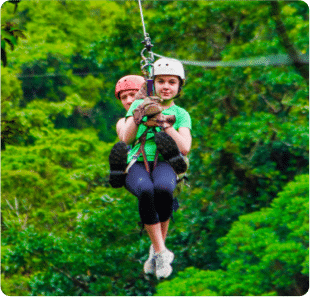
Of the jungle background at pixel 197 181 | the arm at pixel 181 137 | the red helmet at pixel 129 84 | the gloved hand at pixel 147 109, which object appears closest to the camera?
the gloved hand at pixel 147 109

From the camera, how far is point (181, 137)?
3631mm

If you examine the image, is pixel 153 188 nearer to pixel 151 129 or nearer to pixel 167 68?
pixel 151 129

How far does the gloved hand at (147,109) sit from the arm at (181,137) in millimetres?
173

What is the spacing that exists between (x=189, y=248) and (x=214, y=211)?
103 centimetres

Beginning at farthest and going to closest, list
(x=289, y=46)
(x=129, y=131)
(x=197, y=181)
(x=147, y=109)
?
1. (x=197, y=181)
2. (x=129, y=131)
3. (x=147, y=109)
4. (x=289, y=46)

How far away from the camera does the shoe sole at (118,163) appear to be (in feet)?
11.8

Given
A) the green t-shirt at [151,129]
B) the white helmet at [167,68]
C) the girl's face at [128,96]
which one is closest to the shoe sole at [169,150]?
the green t-shirt at [151,129]

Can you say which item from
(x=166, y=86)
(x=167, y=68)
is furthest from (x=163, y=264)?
(x=167, y=68)

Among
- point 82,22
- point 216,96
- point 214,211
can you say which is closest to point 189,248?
point 214,211

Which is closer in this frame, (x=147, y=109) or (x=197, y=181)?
(x=147, y=109)

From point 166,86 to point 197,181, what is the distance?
9055 millimetres

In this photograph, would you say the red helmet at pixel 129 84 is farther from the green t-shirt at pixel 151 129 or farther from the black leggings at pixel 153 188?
the black leggings at pixel 153 188

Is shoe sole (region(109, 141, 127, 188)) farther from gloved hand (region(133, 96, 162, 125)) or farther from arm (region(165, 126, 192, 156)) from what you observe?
arm (region(165, 126, 192, 156))

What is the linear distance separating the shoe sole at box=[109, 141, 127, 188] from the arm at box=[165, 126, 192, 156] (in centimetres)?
31
